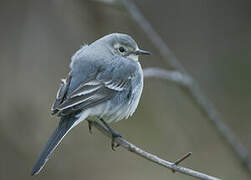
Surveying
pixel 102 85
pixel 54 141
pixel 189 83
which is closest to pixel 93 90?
pixel 102 85

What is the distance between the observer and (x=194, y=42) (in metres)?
8.94

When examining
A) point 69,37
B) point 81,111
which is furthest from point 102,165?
point 81,111

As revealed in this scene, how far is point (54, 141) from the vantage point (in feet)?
12.3

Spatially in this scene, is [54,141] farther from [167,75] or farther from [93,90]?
[167,75]

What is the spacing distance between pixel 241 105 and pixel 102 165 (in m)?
3.18

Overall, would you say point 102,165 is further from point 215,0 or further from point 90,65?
point 215,0

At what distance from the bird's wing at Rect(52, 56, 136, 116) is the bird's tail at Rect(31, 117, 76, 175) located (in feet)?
0.28

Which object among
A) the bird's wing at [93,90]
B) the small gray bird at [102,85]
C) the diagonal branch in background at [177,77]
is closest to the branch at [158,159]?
the small gray bird at [102,85]

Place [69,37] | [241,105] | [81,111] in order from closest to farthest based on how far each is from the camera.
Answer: [81,111] < [69,37] < [241,105]

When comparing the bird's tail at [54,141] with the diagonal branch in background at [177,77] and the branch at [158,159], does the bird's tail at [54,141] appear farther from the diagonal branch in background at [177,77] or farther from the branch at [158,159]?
the diagonal branch in background at [177,77]

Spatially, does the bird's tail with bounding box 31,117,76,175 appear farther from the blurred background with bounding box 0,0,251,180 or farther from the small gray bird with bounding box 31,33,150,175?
the blurred background with bounding box 0,0,251,180

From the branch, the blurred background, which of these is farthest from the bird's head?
the blurred background

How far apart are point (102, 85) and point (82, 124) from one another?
2914mm

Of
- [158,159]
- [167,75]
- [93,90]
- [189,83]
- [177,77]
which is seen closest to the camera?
[158,159]
